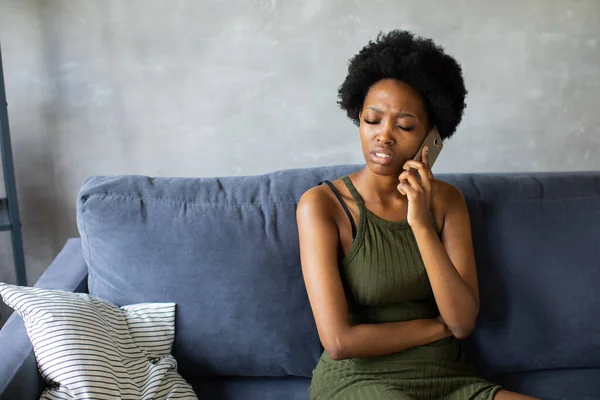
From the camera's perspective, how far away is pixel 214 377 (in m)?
1.74

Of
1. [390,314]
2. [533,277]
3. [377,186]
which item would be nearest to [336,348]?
[390,314]

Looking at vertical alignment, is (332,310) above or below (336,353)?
above

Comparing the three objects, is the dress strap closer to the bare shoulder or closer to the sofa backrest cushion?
the bare shoulder

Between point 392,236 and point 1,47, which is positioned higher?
point 1,47

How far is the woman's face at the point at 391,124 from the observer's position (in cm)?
148

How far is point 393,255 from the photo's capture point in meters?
1.52

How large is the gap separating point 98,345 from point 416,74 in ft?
3.17

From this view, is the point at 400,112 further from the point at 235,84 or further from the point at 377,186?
the point at 235,84

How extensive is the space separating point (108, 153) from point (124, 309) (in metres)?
0.84

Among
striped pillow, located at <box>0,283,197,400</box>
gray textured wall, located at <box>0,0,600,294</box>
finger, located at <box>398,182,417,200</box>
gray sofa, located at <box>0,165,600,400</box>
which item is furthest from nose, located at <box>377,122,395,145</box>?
gray textured wall, located at <box>0,0,600,294</box>

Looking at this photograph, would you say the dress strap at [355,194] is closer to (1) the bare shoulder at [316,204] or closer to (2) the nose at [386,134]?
(1) the bare shoulder at [316,204]

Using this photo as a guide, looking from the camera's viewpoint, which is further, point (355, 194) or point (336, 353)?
point (355, 194)

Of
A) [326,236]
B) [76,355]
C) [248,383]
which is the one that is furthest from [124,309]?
[326,236]

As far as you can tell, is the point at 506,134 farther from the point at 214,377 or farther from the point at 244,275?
the point at 214,377
